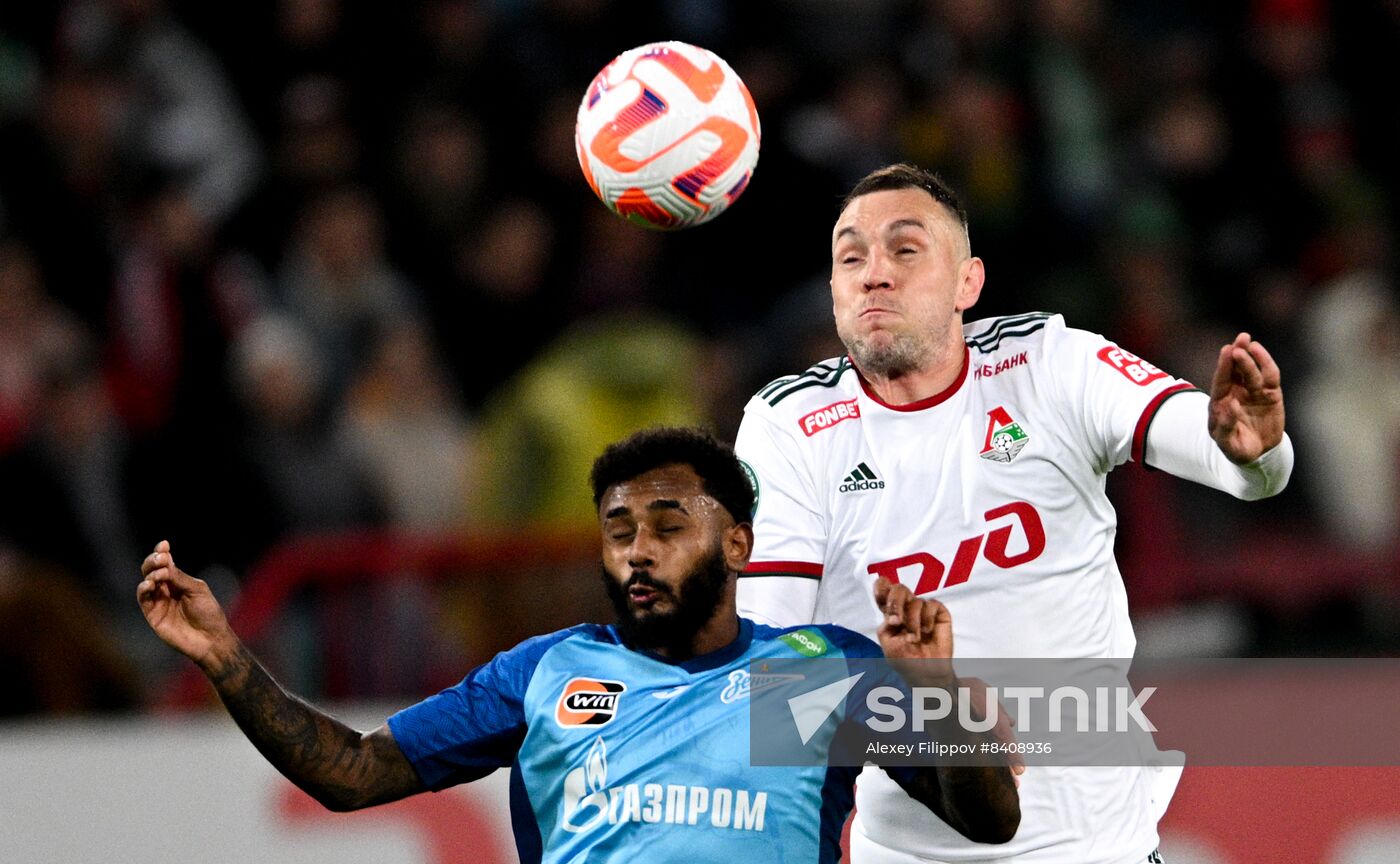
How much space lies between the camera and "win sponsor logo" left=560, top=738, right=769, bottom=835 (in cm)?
425

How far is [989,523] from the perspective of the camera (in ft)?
15.0

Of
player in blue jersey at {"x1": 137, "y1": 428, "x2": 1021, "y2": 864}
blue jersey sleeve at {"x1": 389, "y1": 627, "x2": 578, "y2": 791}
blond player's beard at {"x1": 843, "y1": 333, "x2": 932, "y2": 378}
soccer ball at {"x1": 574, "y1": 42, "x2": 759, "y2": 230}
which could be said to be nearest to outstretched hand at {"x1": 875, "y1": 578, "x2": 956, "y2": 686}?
player in blue jersey at {"x1": 137, "y1": 428, "x2": 1021, "y2": 864}

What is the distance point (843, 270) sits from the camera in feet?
15.5

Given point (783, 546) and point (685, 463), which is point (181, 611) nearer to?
point (685, 463)

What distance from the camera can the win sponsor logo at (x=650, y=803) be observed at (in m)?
4.25

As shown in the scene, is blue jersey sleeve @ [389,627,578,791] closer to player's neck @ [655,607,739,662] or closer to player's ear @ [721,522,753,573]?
player's neck @ [655,607,739,662]

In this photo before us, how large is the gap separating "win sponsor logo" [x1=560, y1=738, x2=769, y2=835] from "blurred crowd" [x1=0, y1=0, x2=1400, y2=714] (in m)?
3.56

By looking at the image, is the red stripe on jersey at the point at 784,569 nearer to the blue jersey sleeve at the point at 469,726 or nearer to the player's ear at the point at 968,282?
the blue jersey sleeve at the point at 469,726

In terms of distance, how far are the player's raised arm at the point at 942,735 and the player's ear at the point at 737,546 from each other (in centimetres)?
62

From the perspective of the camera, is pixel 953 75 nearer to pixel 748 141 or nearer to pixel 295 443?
pixel 295 443

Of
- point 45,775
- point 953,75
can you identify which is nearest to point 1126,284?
point 953,75

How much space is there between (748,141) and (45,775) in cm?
403

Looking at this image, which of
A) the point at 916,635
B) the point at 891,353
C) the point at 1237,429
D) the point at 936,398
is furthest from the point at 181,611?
the point at 1237,429

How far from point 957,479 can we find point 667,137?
1.21 m
